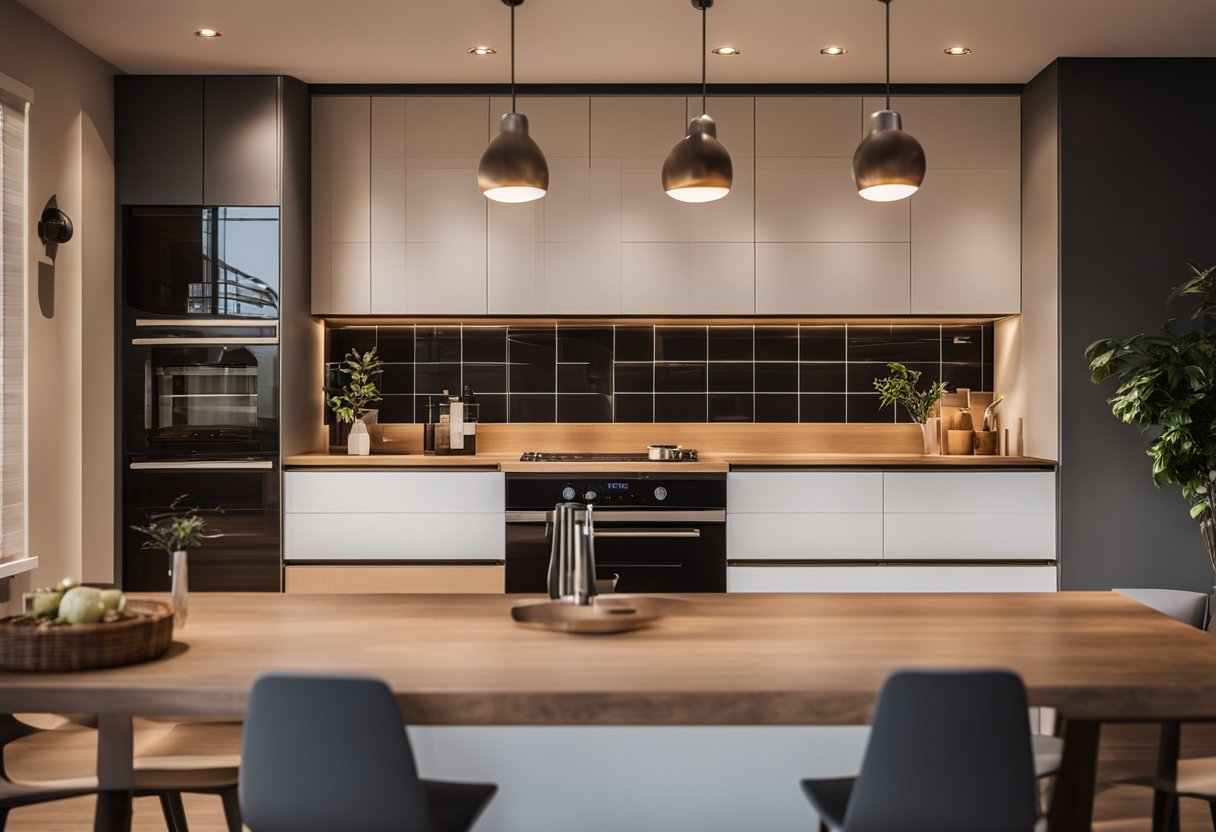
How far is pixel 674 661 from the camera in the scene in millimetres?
1738

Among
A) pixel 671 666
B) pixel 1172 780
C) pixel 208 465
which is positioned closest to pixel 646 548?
pixel 208 465

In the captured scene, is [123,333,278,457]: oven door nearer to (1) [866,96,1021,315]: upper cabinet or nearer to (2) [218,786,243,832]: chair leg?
(2) [218,786,243,832]: chair leg

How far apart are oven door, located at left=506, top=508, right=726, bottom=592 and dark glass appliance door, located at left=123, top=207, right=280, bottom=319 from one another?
4.95 feet

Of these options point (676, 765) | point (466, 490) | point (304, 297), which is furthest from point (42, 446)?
point (676, 765)

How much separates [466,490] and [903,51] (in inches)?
104

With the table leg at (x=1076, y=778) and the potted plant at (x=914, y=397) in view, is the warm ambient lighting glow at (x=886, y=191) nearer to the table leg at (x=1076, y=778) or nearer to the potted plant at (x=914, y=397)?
the table leg at (x=1076, y=778)

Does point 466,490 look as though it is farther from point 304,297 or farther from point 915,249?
point 915,249

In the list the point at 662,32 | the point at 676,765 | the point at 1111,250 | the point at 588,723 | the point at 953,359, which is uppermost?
the point at 662,32

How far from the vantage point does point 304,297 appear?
4531 millimetres

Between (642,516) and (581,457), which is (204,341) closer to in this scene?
(581,457)

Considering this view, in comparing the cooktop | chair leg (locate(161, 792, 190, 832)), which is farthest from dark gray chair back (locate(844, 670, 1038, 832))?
the cooktop

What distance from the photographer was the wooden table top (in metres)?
1.57

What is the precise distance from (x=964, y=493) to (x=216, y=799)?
318 cm

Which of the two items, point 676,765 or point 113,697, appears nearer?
point 113,697
